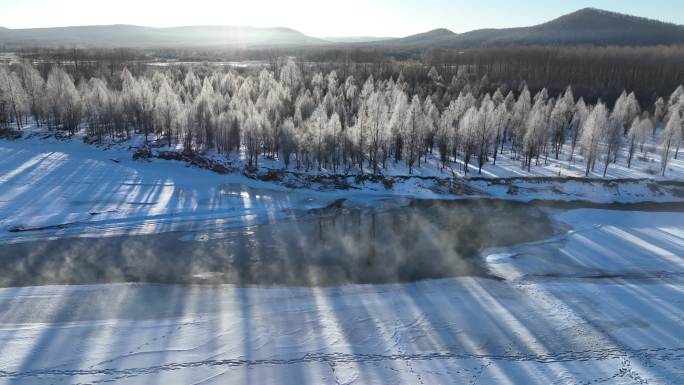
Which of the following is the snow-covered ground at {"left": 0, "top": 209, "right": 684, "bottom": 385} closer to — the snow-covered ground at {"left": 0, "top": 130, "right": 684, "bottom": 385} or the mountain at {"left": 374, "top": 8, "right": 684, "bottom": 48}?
the snow-covered ground at {"left": 0, "top": 130, "right": 684, "bottom": 385}

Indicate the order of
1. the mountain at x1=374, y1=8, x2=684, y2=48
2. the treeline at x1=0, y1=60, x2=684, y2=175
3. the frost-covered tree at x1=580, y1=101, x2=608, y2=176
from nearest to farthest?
the frost-covered tree at x1=580, y1=101, x2=608, y2=176, the treeline at x1=0, y1=60, x2=684, y2=175, the mountain at x1=374, y1=8, x2=684, y2=48

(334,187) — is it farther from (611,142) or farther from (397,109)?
(611,142)

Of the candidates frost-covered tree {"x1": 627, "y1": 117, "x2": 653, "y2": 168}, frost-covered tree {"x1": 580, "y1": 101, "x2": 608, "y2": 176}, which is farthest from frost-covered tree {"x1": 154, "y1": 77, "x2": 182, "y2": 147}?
frost-covered tree {"x1": 627, "y1": 117, "x2": 653, "y2": 168}

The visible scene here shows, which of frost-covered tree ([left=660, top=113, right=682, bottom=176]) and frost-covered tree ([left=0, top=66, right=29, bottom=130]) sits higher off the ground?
frost-covered tree ([left=0, top=66, right=29, bottom=130])

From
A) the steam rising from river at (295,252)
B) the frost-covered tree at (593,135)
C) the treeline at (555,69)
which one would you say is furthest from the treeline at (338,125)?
the treeline at (555,69)

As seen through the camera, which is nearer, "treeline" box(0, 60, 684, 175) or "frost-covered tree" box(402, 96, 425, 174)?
"frost-covered tree" box(402, 96, 425, 174)

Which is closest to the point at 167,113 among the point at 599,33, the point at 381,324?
the point at 381,324

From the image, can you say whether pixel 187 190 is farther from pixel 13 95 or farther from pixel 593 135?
pixel 593 135

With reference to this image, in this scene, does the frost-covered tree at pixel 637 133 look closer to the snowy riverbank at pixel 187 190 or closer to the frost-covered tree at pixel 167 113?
the snowy riverbank at pixel 187 190
